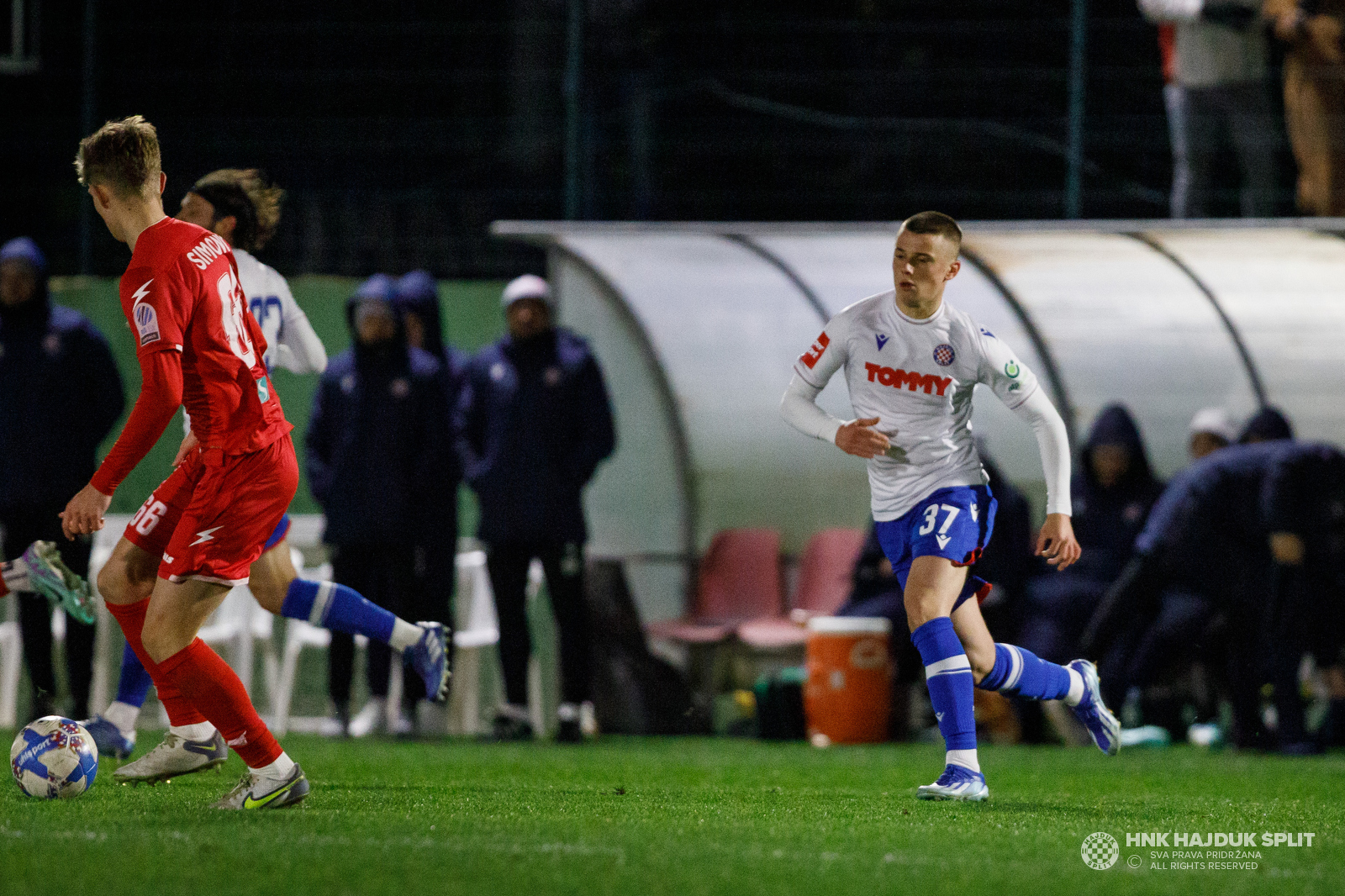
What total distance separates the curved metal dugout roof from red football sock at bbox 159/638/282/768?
5.84 m

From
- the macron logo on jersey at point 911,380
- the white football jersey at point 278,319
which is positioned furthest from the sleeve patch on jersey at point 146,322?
the macron logo on jersey at point 911,380

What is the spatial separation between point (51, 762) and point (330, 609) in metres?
1.24

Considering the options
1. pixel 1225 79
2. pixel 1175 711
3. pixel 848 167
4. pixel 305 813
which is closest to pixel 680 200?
pixel 848 167

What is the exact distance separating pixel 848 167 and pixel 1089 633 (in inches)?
152

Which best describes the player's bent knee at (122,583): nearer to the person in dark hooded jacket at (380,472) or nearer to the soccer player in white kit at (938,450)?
the soccer player in white kit at (938,450)

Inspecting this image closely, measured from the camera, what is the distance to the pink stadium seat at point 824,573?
462 inches

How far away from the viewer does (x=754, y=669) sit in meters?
11.6

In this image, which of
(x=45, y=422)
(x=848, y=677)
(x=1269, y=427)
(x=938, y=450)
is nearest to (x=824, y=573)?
(x=848, y=677)

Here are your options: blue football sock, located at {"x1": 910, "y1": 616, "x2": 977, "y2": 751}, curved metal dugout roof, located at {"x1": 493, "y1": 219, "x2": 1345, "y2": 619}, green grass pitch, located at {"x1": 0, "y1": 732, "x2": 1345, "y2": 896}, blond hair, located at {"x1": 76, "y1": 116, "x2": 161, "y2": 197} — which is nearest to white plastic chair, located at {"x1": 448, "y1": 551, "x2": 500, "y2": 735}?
curved metal dugout roof, located at {"x1": 493, "y1": 219, "x2": 1345, "y2": 619}

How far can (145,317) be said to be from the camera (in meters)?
5.61

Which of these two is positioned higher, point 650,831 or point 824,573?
point 650,831

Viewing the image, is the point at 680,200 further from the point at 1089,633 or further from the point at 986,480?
the point at 986,480

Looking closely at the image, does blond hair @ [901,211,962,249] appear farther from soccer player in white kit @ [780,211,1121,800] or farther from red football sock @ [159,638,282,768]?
red football sock @ [159,638,282,768]

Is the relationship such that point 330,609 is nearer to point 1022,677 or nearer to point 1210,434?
point 1022,677
